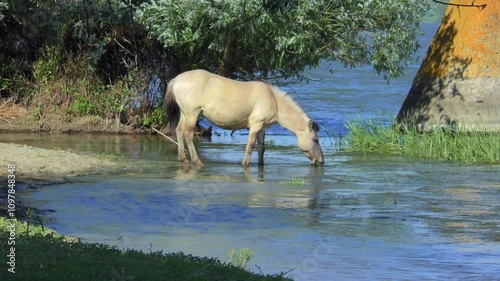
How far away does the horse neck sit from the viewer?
1728cm

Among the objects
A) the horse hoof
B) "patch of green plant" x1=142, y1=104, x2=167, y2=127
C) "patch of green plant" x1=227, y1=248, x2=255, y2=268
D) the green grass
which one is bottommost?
"patch of green plant" x1=227, y1=248, x2=255, y2=268

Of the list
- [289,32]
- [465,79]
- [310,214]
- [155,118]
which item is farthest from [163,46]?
[310,214]

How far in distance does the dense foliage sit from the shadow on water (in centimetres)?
330

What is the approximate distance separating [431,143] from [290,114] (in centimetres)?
242

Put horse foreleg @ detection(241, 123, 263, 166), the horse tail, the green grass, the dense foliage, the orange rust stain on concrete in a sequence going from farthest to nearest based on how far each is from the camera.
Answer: the orange rust stain on concrete < the dense foliage < the horse tail < horse foreleg @ detection(241, 123, 263, 166) < the green grass

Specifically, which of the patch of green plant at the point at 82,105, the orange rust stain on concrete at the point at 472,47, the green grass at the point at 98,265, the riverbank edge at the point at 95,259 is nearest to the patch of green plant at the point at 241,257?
the riverbank edge at the point at 95,259

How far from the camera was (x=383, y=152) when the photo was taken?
18219mm

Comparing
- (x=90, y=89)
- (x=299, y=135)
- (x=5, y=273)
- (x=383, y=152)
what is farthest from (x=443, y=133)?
(x=5, y=273)

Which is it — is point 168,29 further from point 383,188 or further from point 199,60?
point 383,188

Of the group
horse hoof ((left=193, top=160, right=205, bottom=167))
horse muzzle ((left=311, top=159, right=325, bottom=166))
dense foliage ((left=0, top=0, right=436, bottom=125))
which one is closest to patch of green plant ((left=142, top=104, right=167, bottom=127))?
dense foliage ((left=0, top=0, right=436, bottom=125))

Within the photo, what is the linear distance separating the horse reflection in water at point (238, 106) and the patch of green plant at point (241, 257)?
25.5 ft

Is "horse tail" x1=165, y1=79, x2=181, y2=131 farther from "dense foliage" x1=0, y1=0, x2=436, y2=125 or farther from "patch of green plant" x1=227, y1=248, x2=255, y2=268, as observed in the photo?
"patch of green plant" x1=227, y1=248, x2=255, y2=268

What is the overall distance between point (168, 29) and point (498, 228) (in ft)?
31.6

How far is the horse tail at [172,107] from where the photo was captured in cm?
1728
